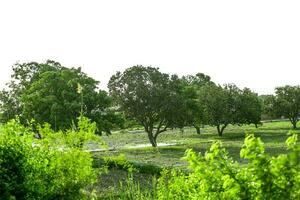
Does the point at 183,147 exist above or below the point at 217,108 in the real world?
below

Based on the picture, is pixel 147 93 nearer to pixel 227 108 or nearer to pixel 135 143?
pixel 135 143

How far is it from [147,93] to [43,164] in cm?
4582

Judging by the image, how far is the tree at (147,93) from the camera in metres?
54.1

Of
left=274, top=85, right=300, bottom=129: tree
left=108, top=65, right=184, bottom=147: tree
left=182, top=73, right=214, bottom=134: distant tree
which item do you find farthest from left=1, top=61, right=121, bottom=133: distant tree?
left=274, top=85, right=300, bottom=129: tree

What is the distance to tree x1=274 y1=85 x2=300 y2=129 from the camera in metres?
77.8

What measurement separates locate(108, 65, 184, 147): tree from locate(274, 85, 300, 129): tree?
1138 inches

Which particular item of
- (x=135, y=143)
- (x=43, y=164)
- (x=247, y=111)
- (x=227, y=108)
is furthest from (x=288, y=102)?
(x=43, y=164)

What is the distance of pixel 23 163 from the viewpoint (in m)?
7.78

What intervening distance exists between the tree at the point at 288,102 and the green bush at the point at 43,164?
238 feet

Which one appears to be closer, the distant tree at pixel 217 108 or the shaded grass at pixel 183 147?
the shaded grass at pixel 183 147

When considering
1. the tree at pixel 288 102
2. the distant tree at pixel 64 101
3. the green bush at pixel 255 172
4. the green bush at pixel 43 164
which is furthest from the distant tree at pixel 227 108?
the green bush at pixel 255 172

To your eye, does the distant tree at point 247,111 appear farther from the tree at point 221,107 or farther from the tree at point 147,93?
the tree at point 147,93

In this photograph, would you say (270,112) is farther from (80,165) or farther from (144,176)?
(80,165)

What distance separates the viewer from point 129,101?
54.8 metres
